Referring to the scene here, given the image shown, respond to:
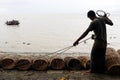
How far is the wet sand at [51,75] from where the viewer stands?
8734 millimetres

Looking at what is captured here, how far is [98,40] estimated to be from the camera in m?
8.98

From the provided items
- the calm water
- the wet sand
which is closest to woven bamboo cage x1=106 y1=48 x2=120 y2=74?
the wet sand

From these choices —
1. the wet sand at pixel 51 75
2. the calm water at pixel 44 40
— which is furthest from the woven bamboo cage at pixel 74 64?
the calm water at pixel 44 40

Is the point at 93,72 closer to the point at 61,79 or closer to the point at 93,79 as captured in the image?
the point at 93,79

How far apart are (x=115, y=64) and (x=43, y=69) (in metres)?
2.60

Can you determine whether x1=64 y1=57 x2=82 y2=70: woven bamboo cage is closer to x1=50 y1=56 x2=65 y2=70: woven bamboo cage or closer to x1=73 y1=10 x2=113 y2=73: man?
x1=50 y1=56 x2=65 y2=70: woven bamboo cage

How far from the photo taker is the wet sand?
873 cm

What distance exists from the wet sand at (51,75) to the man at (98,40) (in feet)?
1.05

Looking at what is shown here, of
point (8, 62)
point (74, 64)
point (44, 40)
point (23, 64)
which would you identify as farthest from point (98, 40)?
point (44, 40)

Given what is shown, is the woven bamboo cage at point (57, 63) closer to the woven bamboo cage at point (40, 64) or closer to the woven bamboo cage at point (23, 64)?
the woven bamboo cage at point (40, 64)

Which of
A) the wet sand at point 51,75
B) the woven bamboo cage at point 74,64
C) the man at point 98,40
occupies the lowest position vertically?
the wet sand at point 51,75

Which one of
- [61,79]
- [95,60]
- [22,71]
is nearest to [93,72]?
[95,60]

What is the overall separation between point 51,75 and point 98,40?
196cm

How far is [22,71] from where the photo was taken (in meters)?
9.73
